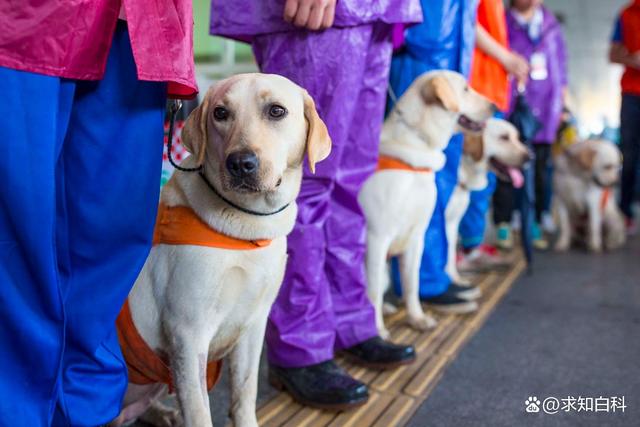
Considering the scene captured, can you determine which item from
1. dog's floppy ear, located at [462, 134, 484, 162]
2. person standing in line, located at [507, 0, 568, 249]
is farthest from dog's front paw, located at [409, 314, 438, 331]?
person standing in line, located at [507, 0, 568, 249]

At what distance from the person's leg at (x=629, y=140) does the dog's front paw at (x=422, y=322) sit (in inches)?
97.7

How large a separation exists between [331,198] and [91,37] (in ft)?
3.15

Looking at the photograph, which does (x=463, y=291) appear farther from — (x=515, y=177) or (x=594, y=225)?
(x=594, y=225)

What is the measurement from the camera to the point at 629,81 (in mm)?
3816

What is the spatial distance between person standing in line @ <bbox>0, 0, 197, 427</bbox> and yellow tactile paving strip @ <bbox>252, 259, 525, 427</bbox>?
50 cm

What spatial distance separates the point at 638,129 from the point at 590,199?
0.51 meters

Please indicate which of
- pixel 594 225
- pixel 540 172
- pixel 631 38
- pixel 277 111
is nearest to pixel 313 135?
pixel 277 111

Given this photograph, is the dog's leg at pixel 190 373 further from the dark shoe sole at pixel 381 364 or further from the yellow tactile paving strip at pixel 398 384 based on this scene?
the dark shoe sole at pixel 381 364

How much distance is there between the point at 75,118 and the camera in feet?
3.13

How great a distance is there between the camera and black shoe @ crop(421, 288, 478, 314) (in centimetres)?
234

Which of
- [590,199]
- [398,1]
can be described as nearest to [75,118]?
[398,1]

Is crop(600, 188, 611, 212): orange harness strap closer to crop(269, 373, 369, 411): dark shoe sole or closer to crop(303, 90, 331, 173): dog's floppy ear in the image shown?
crop(269, 373, 369, 411): dark shoe sole

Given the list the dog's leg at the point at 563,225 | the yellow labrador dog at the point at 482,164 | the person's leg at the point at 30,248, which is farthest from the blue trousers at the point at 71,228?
the dog's leg at the point at 563,225

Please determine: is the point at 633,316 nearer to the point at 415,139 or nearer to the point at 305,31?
the point at 415,139
